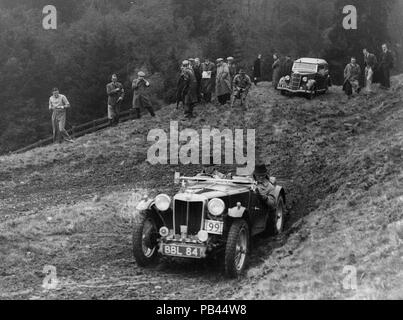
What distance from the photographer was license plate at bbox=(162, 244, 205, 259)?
35.4 feet

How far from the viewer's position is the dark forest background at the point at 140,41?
146ft

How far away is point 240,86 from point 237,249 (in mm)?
12495

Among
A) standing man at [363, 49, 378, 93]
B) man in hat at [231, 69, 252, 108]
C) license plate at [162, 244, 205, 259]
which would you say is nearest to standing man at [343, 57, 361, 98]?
standing man at [363, 49, 378, 93]

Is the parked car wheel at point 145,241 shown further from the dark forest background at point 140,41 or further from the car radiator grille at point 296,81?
the dark forest background at point 140,41

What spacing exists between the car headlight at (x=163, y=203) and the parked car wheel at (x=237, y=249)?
126 cm

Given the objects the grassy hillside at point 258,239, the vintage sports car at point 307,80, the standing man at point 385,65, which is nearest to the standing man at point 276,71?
the vintage sports car at point 307,80

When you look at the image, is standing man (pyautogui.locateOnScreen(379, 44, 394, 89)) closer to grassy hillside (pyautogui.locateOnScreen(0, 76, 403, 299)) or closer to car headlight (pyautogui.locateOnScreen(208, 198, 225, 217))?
grassy hillside (pyautogui.locateOnScreen(0, 76, 403, 299))

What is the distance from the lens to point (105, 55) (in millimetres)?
43969

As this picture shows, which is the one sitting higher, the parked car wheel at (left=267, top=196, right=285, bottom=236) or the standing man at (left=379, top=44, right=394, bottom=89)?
the standing man at (left=379, top=44, right=394, bottom=89)

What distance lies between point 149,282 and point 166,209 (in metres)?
1.45

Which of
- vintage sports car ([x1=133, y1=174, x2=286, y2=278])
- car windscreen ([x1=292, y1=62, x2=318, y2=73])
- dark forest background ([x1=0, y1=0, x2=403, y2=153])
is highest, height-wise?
car windscreen ([x1=292, y1=62, x2=318, y2=73])
